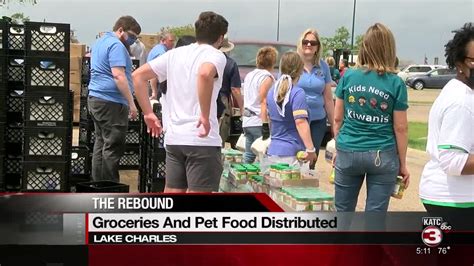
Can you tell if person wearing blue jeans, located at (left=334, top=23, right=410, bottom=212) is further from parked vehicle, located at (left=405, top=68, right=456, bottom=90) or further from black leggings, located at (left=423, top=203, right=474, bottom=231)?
black leggings, located at (left=423, top=203, right=474, bottom=231)

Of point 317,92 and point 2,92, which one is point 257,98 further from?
point 2,92

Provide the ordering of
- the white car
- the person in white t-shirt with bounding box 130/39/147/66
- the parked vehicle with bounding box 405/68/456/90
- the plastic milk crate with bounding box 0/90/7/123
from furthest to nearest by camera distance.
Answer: the person in white t-shirt with bounding box 130/39/147/66
the plastic milk crate with bounding box 0/90/7/123
the parked vehicle with bounding box 405/68/456/90
the white car

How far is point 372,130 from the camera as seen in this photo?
2688 mm

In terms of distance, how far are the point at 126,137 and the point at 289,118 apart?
6.24 feet

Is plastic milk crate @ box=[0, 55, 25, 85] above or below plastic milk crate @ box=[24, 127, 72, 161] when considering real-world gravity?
above

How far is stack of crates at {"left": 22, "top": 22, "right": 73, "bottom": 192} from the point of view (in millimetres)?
2984

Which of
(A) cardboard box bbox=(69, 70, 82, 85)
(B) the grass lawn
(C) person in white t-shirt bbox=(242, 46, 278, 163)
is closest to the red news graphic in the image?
(B) the grass lawn

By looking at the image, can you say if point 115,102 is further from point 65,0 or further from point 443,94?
point 443,94

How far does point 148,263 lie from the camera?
7.72 feet

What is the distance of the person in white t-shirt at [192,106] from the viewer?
106 inches

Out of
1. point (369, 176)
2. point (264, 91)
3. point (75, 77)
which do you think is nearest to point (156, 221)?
point (369, 176)

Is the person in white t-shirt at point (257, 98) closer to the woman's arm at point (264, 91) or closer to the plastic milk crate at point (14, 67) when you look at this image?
the woman's arm at point (264, 91)

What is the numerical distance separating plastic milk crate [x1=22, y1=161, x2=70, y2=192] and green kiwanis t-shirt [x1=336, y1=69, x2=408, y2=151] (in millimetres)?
1292

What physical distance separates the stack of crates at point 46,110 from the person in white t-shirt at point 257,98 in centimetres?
162
